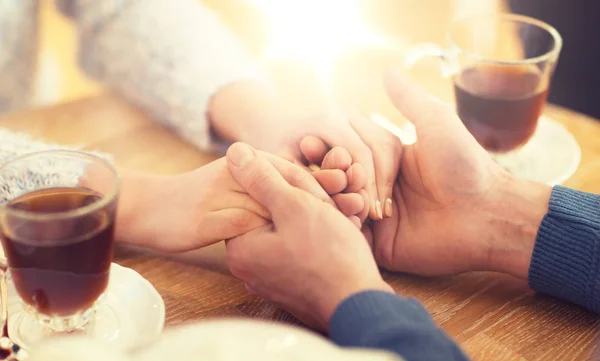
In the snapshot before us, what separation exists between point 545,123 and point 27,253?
36.3 inches

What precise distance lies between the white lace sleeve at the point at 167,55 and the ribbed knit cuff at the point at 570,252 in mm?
572

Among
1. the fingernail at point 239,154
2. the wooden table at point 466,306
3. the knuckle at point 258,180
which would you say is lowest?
the wooden table at point 466,306

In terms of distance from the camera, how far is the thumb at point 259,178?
0.81 metres

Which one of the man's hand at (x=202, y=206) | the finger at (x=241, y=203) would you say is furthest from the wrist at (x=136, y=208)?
the finger at (x=241, y=203)

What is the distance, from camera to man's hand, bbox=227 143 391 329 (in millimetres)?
728

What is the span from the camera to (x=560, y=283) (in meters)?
0.84

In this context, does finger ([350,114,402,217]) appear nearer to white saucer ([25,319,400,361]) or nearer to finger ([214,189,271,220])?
finger ([214,189,271,220])

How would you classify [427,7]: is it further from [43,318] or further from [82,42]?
[43,318]

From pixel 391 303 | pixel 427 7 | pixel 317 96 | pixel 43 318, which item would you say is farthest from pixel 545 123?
pixel 427 7

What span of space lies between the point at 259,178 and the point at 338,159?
0.14 metres

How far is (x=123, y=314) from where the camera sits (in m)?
0.75

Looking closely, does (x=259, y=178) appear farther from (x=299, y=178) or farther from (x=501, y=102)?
(x=501, y=102)

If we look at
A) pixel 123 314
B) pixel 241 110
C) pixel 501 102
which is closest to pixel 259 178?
pixel 123 314

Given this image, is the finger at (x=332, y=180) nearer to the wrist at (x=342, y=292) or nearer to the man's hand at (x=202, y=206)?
the man's hand at (x=202, y=206)
